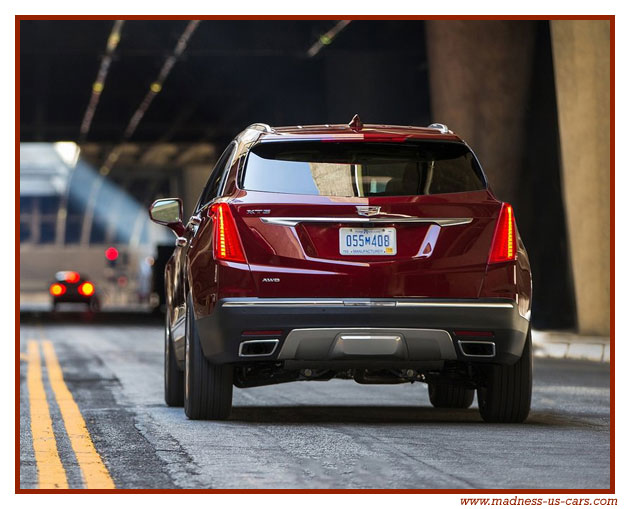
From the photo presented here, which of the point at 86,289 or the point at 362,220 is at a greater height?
the point at 362,220

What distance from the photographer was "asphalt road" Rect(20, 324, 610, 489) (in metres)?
7.16

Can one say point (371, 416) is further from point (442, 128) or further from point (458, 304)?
point (442, 128)

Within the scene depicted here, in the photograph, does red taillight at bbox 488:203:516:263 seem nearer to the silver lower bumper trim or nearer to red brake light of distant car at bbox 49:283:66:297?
the silver lower bumper trim

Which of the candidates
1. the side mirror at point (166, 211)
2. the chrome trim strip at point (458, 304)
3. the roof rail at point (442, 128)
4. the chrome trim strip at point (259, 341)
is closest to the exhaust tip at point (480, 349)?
the chrome trim strip at point (458, 304)

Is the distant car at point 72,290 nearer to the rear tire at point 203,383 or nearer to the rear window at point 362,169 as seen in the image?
the rear tire at point 203,383

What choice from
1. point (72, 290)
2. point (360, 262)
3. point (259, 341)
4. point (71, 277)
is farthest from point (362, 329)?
point (71, 277)

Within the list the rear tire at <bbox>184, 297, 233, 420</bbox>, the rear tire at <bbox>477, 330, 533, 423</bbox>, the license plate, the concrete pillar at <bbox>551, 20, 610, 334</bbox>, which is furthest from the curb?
the license plate

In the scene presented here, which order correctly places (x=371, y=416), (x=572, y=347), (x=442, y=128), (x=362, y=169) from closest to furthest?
(x=362, y=169)
(x=442, y=128)
(x=371, y=416)
(x=572, y=347)

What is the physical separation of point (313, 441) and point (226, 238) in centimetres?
136

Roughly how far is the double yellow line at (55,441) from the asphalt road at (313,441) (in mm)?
11

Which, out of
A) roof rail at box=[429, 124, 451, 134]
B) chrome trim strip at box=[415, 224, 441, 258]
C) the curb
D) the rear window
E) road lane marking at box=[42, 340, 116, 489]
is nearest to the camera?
road lane marking at box=[42, 340, 116, 489]

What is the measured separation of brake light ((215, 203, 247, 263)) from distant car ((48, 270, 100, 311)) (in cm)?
4657

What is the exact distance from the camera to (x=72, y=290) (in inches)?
2183

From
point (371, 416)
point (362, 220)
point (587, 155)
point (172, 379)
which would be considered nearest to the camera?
point (362, 220)
